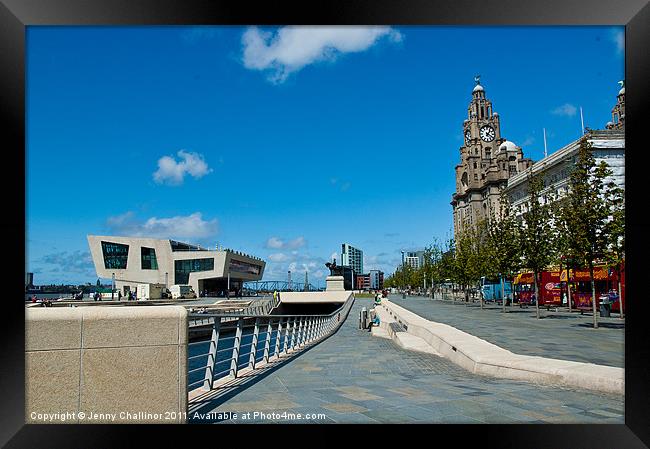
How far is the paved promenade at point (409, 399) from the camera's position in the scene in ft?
19.3

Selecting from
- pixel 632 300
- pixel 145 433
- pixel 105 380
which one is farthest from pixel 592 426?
pixel 105 380

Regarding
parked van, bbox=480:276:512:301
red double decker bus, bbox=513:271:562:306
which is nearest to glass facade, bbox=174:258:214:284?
parked van, bbox=480:276:512:301

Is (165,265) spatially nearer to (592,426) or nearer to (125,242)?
(125,242)

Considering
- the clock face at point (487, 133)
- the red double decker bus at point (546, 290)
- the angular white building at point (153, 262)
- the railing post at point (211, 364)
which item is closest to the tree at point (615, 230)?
the red double decker bus at point (546, 290)

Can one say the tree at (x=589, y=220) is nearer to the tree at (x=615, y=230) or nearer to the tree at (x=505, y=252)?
the tree at (x=615, y=230)

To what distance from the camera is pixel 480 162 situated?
108875mm

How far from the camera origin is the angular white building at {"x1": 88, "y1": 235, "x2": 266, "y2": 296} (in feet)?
316

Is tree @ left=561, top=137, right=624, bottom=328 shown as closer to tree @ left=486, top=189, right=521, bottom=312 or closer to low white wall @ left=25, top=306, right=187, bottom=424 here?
tree @ left=486, top=189, right=521, bottom=312

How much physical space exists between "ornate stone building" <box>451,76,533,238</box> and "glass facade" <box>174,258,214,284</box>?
151 feet

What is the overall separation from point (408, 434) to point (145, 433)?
8.29ft

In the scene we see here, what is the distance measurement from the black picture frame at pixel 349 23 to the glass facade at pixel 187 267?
95722 millimetres

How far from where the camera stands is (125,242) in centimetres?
9662

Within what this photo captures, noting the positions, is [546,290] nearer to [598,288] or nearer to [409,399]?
[598,288]

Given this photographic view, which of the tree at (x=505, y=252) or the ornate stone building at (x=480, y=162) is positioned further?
the ornate stone building at (x=480, y=162)
